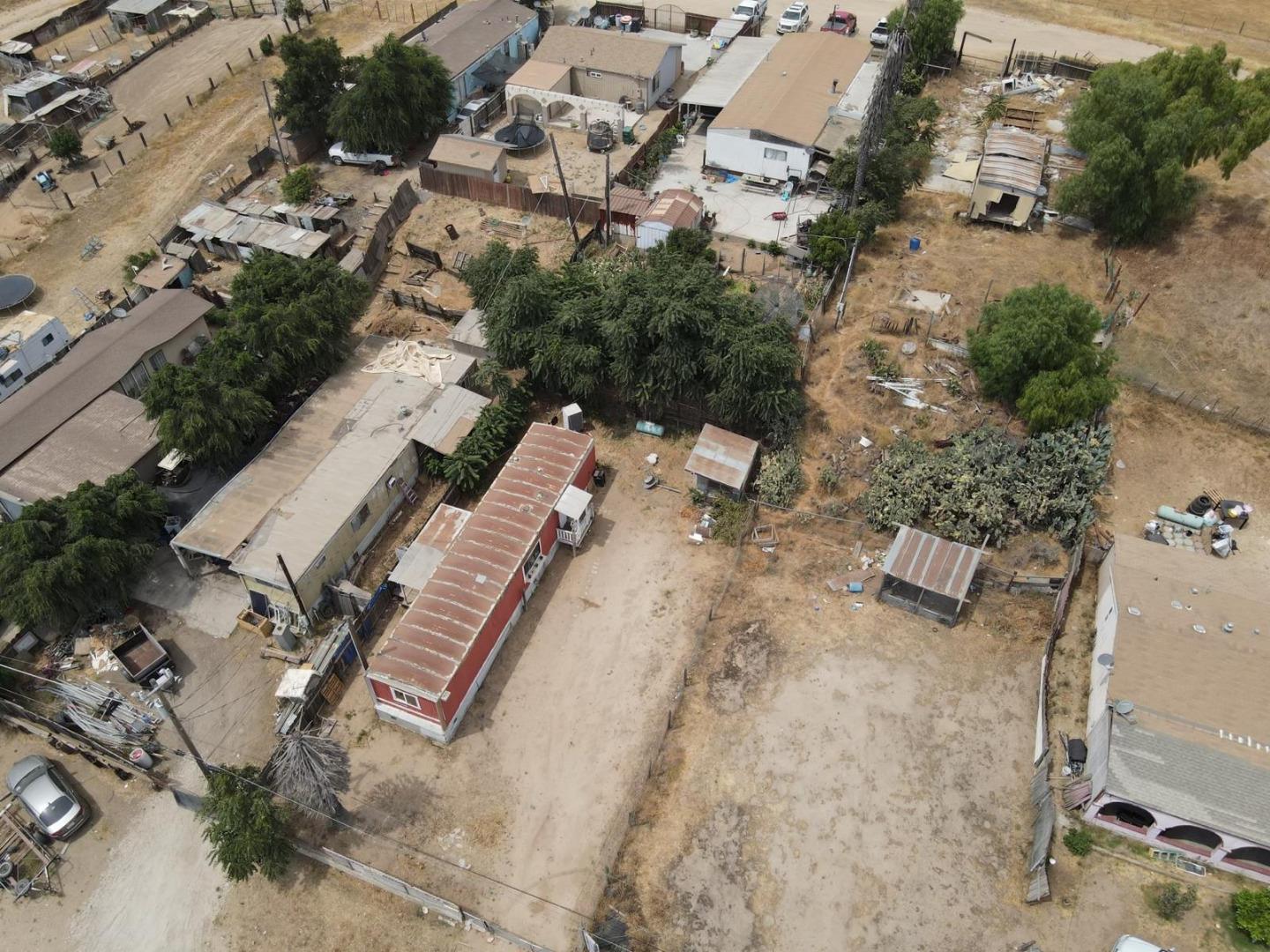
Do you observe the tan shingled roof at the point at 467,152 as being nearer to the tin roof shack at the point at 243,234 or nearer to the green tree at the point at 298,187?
the green tree at the point at 298,187

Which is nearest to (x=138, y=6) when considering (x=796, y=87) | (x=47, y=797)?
(x=796, y=87)

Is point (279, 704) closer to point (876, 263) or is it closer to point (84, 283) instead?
point (84, 283)

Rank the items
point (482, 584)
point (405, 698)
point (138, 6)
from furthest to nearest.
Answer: point (138, 6)
point (482, 584)
point (405, 698)

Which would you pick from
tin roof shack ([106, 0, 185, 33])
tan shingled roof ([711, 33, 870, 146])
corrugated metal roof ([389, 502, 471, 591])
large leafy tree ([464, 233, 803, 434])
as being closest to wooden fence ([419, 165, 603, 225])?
tan shingled roof ([711, 33, 870, 146])

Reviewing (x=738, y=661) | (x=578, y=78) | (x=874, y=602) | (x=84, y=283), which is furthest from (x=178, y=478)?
(x=578, y=78)

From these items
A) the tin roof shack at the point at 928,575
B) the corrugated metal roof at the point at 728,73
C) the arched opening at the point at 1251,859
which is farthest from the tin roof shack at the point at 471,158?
the arched opening at the point at 1251,859

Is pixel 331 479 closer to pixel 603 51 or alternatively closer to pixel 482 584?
pixel 482 584

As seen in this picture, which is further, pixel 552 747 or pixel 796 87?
pixel 796 87
